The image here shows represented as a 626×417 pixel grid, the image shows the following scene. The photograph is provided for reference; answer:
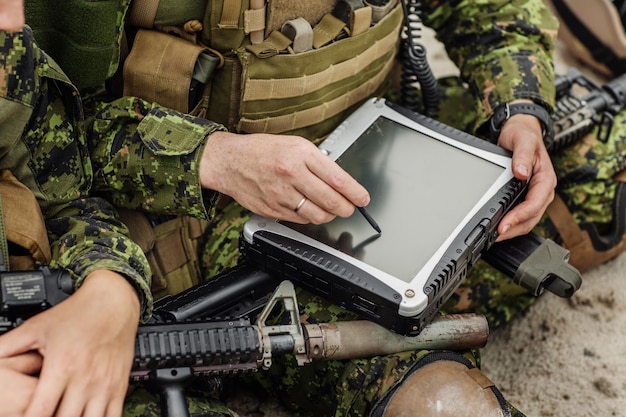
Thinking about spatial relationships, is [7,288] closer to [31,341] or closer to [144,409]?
[31,341]

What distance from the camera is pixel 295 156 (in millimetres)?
1667

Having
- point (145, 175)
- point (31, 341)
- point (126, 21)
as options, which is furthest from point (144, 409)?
point (126, 21)

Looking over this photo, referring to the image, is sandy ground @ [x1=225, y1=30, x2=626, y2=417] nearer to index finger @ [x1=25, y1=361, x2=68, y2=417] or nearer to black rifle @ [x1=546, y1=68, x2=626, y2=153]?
black rifle @ [x1=546, y1=68, x2=626, y2=153]

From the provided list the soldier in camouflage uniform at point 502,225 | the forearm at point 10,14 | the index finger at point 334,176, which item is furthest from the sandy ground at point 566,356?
the forearm at point 10,14

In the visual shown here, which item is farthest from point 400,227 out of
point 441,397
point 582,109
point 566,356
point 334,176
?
point 582,109

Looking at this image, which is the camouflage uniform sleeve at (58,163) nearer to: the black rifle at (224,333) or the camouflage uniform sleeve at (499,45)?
the black rifle at (224,333)

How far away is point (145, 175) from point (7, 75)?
0.39 m

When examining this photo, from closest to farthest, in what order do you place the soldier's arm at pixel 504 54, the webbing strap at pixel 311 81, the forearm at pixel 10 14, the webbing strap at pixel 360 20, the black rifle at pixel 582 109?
the forearm at pixel 10 14 < the webbing strap at pixel 311 81 < the webbing strap at pixel 360 20 < the soldier's arm at pixel 504 54 < the black rifle at pixel 582 109

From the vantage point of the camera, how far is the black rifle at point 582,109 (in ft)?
7.88

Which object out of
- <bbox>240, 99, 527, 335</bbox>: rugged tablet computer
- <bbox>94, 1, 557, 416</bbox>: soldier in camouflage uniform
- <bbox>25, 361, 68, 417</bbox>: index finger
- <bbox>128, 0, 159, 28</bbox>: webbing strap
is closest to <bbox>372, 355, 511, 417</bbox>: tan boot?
<bbox>94, 1, 557, 416</bbox>: soldier in camouflage uniform

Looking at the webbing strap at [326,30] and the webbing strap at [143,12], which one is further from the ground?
the webbing strap at [143,12]

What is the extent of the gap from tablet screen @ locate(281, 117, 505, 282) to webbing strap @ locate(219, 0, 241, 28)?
40 cm

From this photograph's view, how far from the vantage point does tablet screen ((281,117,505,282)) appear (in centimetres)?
174

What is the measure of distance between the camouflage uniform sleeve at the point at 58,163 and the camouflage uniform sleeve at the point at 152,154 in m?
0.06
